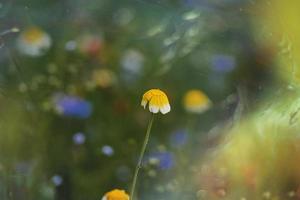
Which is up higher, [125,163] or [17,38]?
[17,38]

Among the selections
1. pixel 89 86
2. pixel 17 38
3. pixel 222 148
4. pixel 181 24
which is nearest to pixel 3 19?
pixel 17 38

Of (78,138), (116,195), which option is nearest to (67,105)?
(78,138)

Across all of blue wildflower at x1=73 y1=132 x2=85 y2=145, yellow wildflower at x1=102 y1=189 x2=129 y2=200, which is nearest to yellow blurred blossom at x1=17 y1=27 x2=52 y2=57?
blue wildflower at x1=73 y1=132 x2=85 y2=145

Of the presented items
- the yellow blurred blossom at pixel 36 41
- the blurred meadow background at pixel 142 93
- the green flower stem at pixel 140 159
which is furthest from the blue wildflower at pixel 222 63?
the yellow blurred blossom at pixel 36 41

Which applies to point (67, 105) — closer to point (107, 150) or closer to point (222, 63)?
point (107, 150)

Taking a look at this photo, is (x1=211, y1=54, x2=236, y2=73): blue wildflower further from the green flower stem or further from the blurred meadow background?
the green flower stem

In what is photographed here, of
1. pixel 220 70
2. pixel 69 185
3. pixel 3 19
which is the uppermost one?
pixel 3 19

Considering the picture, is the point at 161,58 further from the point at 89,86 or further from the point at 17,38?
the point at 17,38

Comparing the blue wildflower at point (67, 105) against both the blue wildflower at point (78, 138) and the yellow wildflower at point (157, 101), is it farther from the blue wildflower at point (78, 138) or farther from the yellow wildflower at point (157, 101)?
the yellow wildflower at point (157, 101)
